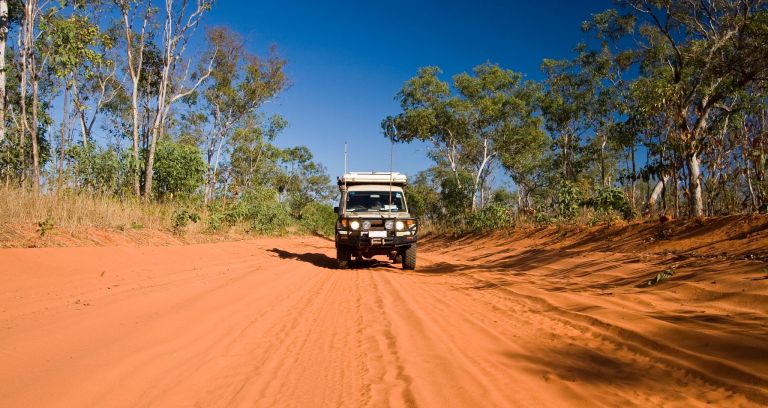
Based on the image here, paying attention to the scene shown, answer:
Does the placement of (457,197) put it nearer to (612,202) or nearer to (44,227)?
(612,202)

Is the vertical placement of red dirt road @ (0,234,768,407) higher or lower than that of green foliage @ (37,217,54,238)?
lower

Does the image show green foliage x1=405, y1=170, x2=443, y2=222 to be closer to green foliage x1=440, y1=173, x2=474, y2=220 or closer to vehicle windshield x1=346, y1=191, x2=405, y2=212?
green foliage x1=440, y1=173, x2=474, y2=220

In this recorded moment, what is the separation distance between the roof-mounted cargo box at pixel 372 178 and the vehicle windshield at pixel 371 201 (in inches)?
13.7

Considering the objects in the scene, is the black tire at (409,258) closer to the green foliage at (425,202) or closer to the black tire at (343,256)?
the black tire at (343,256)

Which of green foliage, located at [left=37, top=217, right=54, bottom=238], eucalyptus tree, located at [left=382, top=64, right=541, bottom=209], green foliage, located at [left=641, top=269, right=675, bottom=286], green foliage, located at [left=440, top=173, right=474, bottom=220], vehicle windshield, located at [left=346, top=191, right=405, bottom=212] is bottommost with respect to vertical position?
green foliage, located at [left=641, top=269, right=675, bottom=286]

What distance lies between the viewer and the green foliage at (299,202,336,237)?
3741 centimetres

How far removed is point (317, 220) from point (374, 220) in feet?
102

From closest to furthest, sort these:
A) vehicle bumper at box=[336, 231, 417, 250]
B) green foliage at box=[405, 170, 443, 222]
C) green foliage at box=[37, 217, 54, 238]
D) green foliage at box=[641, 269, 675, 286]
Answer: green foliage at box=[641, 269, 675, 286]
green foliage at box=[37, 217, 54, 238]
vehicle bumper at box=[336, 231, 417, 250]
green foliage at box=[405, 170, 443, 222]

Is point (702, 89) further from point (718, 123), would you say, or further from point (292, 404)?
point (292, 404)

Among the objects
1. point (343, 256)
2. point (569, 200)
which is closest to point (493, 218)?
point (569, 200)

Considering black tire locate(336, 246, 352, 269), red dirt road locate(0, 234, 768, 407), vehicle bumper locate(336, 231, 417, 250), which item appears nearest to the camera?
red dirt road locate(0, 234, 768, 407)

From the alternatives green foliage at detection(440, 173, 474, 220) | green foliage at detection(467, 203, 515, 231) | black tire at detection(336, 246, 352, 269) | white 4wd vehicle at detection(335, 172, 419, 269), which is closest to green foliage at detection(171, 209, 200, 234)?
white 4wd vehicle at detection(335, 172, 419, 269)

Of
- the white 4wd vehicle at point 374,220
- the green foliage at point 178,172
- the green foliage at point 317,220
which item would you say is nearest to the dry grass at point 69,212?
the white 4wd vehicle at point 374,220

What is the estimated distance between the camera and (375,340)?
411cm
